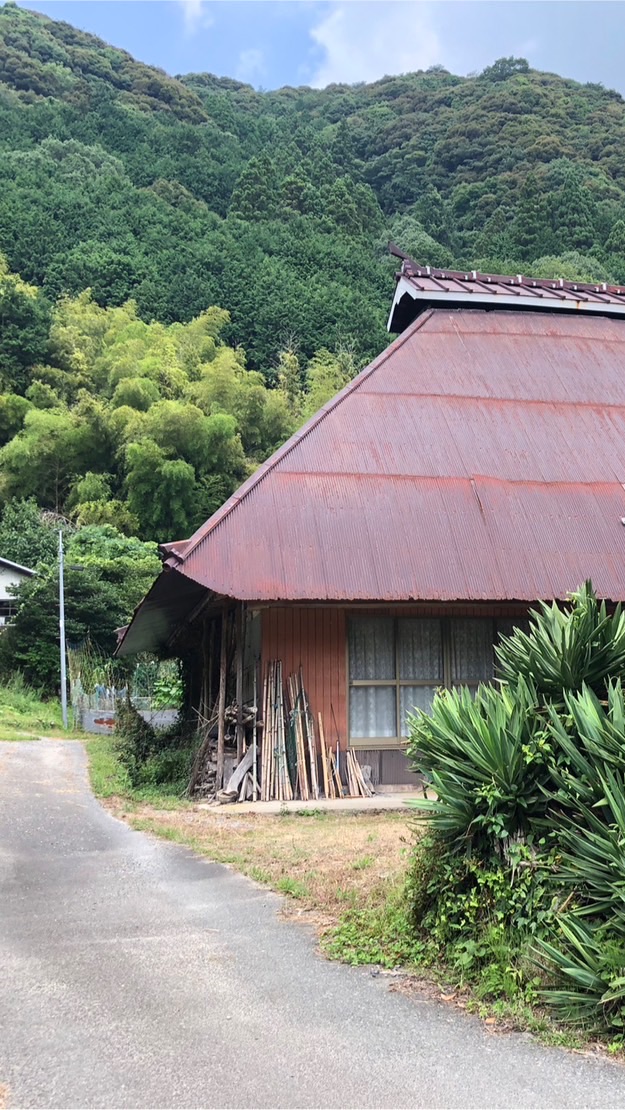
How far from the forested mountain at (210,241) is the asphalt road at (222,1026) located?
30.2 meters

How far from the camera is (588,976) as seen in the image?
153 inches

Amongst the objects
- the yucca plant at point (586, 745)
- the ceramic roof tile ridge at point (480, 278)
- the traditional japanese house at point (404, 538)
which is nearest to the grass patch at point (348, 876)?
the yucca plant at point (586, 745)

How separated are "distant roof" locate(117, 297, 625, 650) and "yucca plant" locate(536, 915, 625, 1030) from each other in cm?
607

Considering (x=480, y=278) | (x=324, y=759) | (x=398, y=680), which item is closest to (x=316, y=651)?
(x=398, y=680)

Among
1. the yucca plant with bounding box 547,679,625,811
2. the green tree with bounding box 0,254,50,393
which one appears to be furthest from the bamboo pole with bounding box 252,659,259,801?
the green tree with bounding box 0,254,50,393

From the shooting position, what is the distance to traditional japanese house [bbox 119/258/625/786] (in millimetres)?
10320

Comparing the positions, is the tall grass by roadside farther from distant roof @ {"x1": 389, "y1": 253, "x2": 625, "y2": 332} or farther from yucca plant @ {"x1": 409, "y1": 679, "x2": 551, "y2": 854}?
yucca plant @ {"x1": 409, "y1": 679, "x2": 551, "y2": 854}

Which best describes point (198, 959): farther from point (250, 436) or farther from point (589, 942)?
point (250, 436)

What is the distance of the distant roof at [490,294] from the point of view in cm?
1481

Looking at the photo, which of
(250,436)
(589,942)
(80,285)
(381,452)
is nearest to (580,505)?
(381,452)

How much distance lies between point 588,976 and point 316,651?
22.7 feet

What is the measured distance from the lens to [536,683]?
197 inches

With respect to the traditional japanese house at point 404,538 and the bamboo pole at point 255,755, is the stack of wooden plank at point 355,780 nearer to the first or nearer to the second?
the traditional japanese house at point 404,538

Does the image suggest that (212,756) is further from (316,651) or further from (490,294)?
(490,294)
